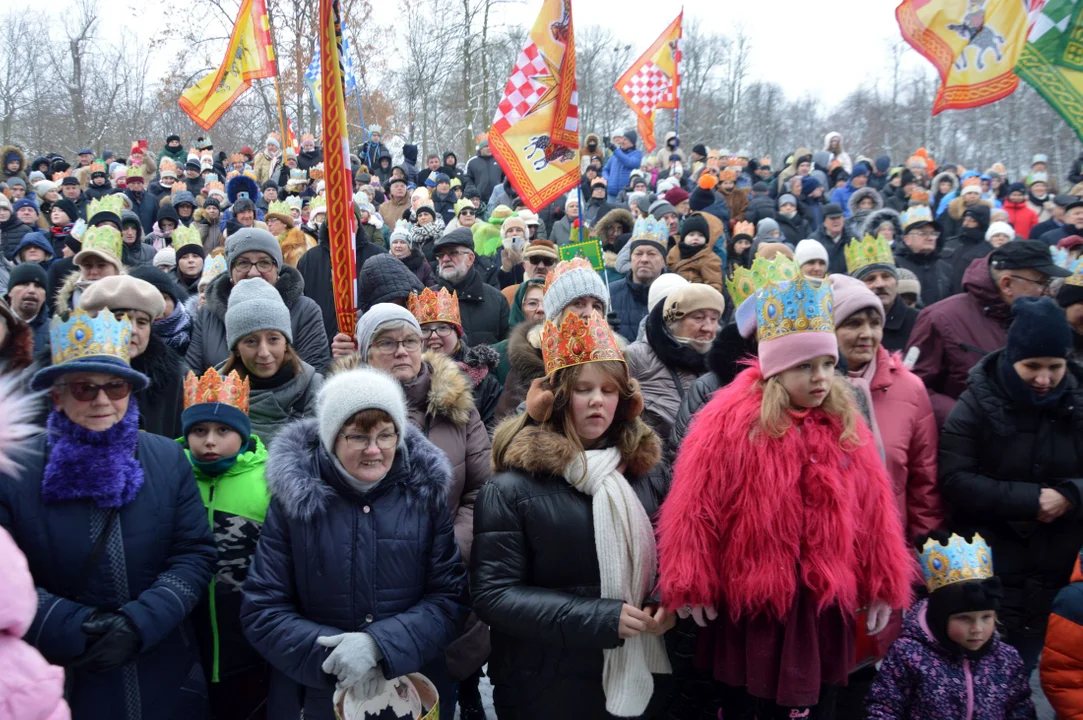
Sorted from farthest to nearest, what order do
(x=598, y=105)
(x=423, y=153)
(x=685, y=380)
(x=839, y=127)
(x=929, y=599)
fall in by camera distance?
1. (x=839, y=127)
2. (x=598, y=105)
3. (x=423, y=153)
4. (x=685, y=380)
5. (x=929, y=599)

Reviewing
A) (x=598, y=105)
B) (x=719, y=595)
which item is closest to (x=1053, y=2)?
(x=719, y=595)

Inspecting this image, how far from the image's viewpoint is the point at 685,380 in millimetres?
4121

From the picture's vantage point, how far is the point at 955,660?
315cm

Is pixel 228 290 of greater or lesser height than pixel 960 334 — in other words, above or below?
above

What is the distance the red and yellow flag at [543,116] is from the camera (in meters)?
6.45

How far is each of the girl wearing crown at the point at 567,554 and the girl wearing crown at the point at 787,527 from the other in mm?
186

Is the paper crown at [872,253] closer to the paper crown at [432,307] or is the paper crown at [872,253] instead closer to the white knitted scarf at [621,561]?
the paper crown at [432,307]

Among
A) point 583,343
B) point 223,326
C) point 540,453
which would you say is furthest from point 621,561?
point 223,326

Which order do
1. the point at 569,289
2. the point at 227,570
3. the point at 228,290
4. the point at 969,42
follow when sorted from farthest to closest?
the point at 969,42 < the point at 228,290 < the point at 569,289 < the point at 227,570

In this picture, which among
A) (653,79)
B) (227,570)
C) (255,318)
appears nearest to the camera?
(227,570)

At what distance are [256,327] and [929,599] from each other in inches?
132

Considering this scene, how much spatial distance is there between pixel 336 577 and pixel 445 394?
1092mm

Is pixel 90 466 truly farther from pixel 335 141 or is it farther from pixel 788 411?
pixel 788 411

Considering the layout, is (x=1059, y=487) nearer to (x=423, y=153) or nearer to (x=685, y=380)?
(x=685, y=380)
